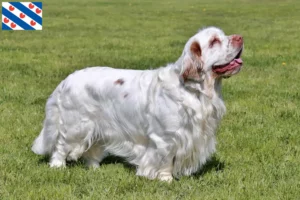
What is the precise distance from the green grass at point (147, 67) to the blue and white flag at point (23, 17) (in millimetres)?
439

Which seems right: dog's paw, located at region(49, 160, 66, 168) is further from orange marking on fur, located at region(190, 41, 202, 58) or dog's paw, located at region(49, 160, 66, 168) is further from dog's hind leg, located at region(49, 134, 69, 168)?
orange marking on fur, located at region(190, 41, 202, 58)

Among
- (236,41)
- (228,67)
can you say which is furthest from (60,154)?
(236,41)

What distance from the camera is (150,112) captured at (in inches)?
183

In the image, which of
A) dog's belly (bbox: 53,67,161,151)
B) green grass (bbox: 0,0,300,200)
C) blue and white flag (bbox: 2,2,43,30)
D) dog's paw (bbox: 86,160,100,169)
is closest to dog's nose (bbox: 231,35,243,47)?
dog's belly (bbox: 53,67,161,151)

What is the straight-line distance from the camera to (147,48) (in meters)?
13.0

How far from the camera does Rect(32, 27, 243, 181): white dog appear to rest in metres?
4.39

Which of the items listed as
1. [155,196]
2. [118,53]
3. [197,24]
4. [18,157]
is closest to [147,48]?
[118,53]

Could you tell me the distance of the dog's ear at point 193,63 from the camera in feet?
14.2

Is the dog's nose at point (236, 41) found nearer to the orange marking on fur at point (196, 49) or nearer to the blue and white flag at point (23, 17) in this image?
the orange marking on fur at point (196, 49)

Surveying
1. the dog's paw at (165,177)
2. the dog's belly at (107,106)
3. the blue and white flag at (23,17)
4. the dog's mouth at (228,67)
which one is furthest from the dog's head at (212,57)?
the blue and white flag at (23,17)

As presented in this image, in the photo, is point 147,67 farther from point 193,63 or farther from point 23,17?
point 23,17

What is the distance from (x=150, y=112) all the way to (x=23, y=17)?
13.9 metres

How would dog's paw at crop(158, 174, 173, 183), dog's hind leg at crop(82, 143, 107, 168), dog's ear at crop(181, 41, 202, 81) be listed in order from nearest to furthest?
dog's ear at crop(181, 41, 202, 81), dog's paw at crop(158, 174, 173, 183), dog's hind leg at crop(82, 143, 107, 168)

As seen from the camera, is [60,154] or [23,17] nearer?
[60,154]
